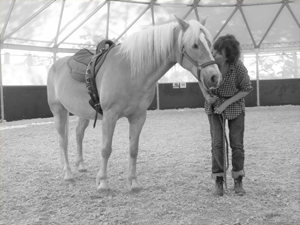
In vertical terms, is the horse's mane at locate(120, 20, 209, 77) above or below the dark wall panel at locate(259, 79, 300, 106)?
above

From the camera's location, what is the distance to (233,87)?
11.3 ft

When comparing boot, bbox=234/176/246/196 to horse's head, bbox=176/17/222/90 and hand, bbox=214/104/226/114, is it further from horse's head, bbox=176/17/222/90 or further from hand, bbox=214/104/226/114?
horse's head, bbox=176/17/222/90

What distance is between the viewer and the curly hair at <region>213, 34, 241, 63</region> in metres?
3.34

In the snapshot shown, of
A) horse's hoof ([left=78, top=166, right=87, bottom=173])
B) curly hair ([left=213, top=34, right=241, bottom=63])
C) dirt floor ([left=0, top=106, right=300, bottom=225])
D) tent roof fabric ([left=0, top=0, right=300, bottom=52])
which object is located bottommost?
dirt floor ([left=0, top=106, right=300, bottom=225])

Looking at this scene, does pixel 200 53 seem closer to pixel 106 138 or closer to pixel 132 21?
pixel 106 138

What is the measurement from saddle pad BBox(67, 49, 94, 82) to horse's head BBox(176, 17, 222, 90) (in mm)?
1462

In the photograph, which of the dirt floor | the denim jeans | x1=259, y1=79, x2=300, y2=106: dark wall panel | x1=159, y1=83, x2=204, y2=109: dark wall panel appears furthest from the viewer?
x1=259, y1=79, x2=300, y2=106: dark wall panel

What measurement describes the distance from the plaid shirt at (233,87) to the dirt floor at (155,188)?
922mm

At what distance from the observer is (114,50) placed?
12.5 ft

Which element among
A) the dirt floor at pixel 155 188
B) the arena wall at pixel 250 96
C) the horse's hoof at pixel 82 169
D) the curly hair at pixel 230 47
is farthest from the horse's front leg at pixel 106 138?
the arena wall at pixel 250 96

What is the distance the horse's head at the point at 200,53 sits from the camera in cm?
291

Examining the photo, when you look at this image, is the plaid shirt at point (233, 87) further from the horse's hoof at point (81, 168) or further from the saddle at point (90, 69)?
the horse's hoof at point (81, 168)

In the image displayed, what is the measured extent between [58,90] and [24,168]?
149 cm

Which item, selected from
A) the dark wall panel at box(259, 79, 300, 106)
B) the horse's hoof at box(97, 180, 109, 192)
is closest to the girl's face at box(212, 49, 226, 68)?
the horse's hoof at box(97, 180, 109, 192)
